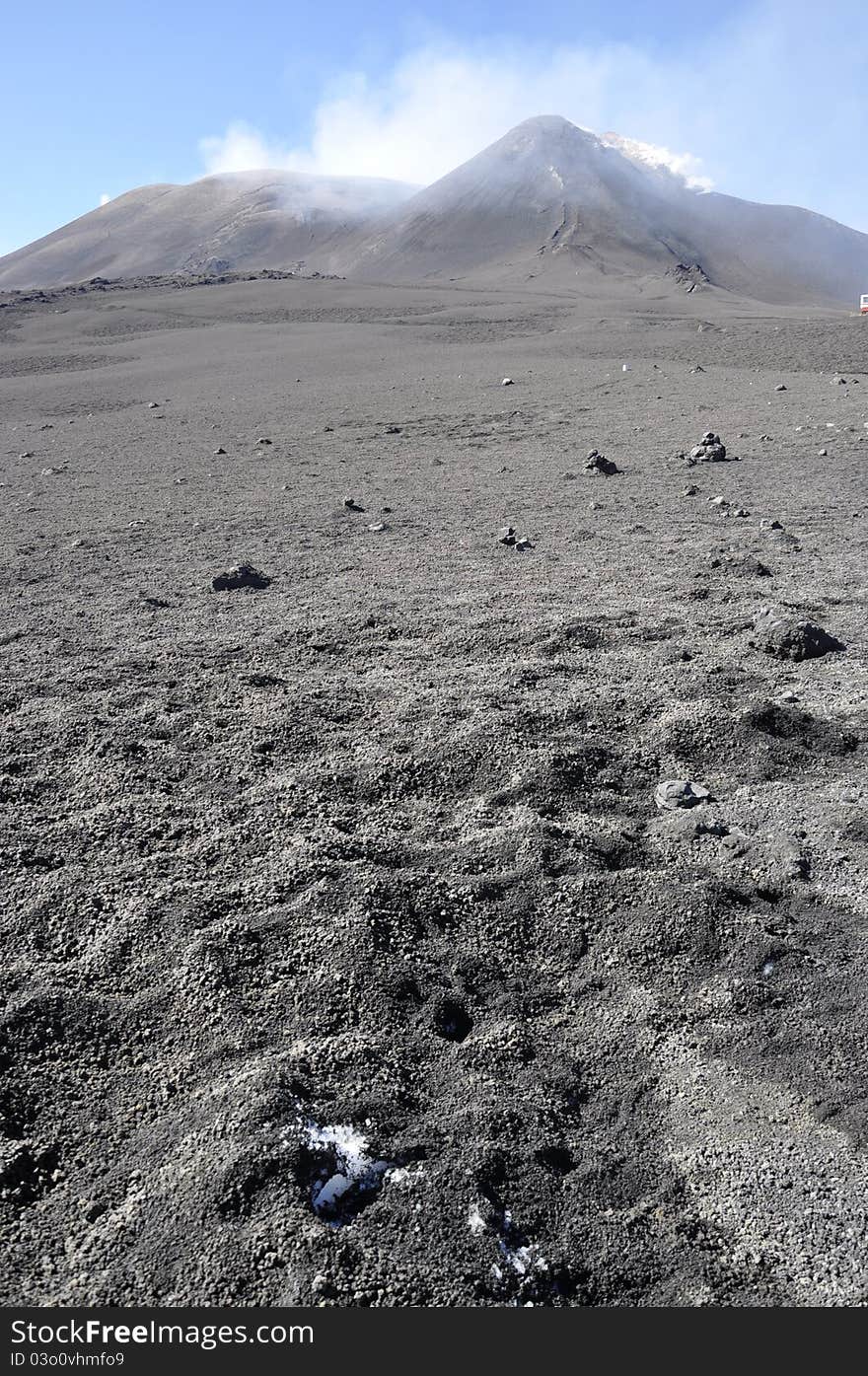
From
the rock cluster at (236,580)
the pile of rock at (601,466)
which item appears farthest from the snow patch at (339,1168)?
the pile of rock at (601,466)

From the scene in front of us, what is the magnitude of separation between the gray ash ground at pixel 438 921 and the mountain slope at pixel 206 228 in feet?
230

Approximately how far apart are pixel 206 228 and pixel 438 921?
3570 inches

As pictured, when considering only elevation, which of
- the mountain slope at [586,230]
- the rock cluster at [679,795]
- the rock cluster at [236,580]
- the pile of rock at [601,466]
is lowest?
the rock cluster at [679,795]

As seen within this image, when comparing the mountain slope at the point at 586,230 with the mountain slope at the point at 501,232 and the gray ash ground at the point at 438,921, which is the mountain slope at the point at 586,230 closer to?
the mountain slope at the point at 501,232

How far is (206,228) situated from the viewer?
3179 inches

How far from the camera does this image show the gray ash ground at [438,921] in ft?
5.30

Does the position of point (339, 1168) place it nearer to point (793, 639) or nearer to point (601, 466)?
point (793, 639)

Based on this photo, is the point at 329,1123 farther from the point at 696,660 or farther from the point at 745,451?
the point at 745,451

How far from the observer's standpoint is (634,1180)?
67.9 inches

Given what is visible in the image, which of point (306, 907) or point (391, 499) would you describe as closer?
point (306, 907)

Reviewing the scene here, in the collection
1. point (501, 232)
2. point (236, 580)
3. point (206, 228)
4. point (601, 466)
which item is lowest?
point (236, 580)

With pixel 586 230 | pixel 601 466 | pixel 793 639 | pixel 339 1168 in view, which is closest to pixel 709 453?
pixel 601 466

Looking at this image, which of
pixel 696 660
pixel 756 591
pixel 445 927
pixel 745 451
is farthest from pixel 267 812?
pixel 745 451

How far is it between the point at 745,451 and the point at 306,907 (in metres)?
6.83
